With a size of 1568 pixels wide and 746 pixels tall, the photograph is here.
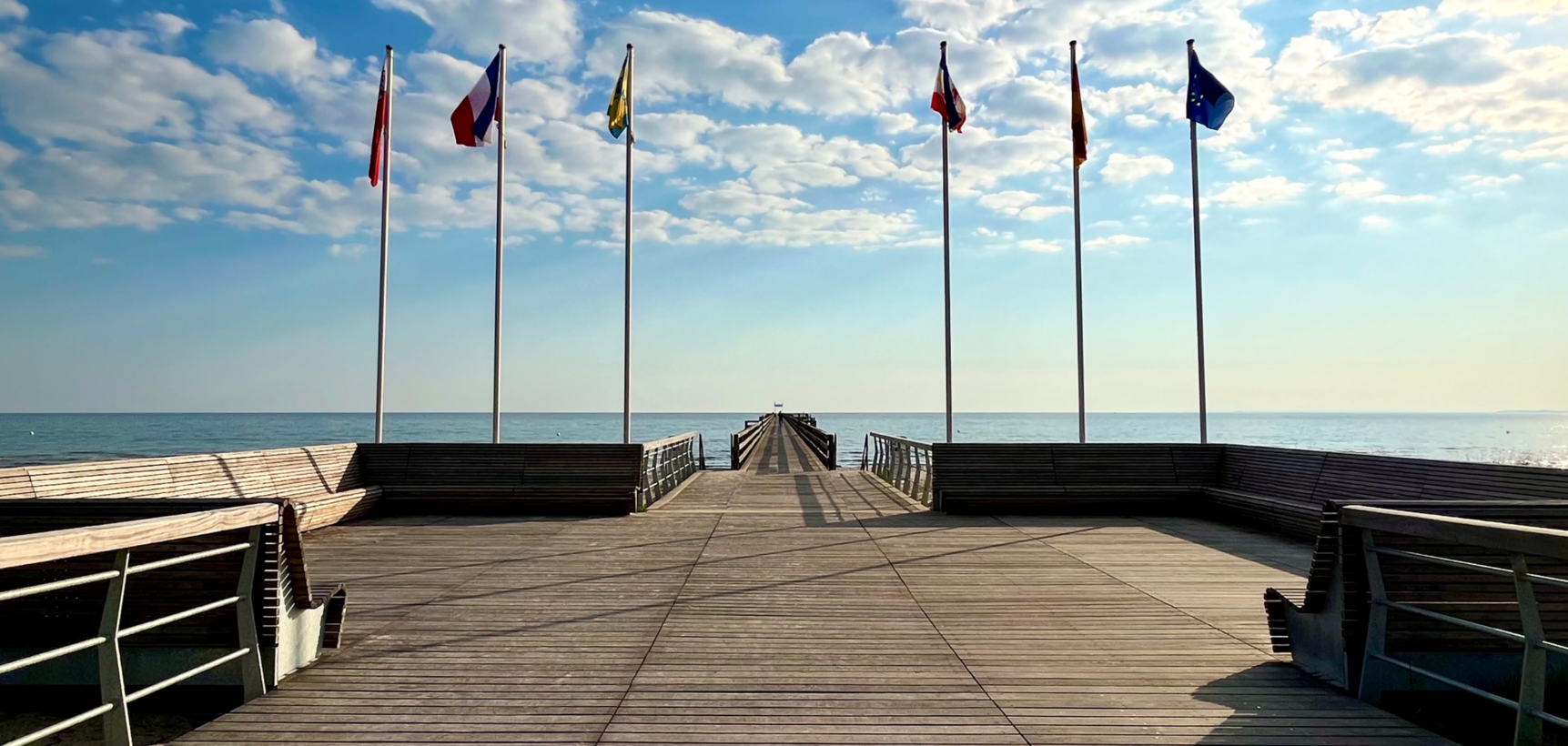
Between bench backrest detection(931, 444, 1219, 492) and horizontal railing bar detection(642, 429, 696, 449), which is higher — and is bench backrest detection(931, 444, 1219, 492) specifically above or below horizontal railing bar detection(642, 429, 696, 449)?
below

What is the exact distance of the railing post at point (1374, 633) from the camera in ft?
12.5

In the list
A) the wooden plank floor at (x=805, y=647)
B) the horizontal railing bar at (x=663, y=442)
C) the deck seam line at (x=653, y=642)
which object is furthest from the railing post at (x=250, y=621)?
the horizontal railing bar at (x=663, y=442)

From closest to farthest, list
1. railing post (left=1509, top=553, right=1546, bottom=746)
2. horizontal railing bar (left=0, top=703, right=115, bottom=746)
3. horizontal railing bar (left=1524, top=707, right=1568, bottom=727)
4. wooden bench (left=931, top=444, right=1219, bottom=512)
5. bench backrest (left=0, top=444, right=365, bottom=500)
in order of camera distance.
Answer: horizontal railing bar (left=0, top=703, right=115, bottom=746) → horizontal railing bar (left=1524, top=707, right=1568, bottom=727) → railing post (left=1509, top=553, right=1546, bottom=746) → bench backrest (left=0, top=444, right=365, bottom=500) → wooden bench (left=931, top=444, right=1219, bottom=512)

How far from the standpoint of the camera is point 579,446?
11.0m

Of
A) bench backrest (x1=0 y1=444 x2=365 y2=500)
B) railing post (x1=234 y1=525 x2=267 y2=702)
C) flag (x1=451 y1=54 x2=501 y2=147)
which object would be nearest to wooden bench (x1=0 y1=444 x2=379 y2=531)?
bench backrest (x1=0 y1=444 x2=365 y2=500)

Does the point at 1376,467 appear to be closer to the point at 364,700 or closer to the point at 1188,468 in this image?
the point at 1188,468

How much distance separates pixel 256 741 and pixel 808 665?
2387mm

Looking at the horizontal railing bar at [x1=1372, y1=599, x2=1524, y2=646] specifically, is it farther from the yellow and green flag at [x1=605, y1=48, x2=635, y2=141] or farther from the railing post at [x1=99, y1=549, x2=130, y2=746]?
the yellow and green flag at [x1=605, y1=48, x2=635, y2=141]

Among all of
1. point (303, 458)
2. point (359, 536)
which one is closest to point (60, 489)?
Result: point (359, 536)

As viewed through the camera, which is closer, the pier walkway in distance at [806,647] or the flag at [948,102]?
the pier walkway in distance at [806,647]

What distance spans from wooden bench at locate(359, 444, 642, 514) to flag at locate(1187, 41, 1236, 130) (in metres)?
8.95

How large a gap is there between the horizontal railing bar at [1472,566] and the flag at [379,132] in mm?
12202

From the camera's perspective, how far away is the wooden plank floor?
11.7ft

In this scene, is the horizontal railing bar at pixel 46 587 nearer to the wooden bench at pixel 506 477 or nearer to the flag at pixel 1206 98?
the wooden bench at pixel 506 477
